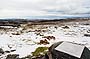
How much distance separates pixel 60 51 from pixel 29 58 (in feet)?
14.2

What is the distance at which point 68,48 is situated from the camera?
11.6m

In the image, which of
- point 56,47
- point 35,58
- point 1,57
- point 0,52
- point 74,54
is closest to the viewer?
point 74,54

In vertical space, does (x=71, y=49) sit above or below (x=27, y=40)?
above

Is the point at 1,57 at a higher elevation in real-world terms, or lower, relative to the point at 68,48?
lower

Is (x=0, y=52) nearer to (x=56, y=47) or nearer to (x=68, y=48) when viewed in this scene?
(x=56, y=47)

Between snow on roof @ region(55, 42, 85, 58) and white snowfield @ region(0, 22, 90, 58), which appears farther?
white snowfield @ region(0, 22, 90, 58)

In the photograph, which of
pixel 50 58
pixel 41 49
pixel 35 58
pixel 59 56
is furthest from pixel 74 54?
pixel 41 49

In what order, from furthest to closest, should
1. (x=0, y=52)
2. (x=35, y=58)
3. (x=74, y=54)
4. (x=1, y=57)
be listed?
(x=0, y=52), (x=1, y=57), (x=35, y=58), (x=74, y=54)

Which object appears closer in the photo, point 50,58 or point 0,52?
A: point 50,58

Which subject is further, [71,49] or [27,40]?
[27,40]

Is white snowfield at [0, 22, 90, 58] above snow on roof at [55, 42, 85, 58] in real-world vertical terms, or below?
below

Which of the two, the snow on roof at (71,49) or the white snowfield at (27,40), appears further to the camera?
the white snowfield at (27,40)

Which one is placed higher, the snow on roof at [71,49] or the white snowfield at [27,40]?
the snow on roof at [71,49]

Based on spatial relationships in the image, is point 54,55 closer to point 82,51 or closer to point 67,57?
point 67,57
